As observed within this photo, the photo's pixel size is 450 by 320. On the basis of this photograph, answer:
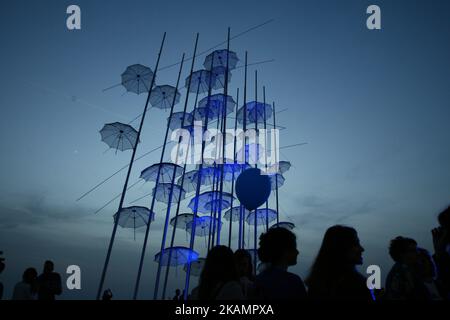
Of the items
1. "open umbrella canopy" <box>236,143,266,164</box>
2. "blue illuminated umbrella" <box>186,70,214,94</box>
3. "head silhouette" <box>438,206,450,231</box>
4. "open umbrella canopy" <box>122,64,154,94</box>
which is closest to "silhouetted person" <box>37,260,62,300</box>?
"head silhouette" <box>438,206,450,231</box>

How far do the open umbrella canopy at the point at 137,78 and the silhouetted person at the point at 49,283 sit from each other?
8.23 m

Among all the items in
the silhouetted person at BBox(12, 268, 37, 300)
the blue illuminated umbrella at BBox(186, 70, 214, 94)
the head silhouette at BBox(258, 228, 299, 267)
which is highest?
the blue illuminated umbrella at BBox(186, 70, 214, 94)

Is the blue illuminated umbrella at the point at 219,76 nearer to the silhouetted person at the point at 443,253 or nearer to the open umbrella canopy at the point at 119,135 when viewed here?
the open umbrella canopy at the point at 119,135

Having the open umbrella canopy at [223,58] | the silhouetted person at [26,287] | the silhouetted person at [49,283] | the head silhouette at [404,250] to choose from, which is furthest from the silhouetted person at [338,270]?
the open umbrella canopy at [223,58]

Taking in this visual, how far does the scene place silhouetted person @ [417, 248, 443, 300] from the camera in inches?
128

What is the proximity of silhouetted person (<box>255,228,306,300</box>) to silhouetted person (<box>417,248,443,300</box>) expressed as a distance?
5.29 ft

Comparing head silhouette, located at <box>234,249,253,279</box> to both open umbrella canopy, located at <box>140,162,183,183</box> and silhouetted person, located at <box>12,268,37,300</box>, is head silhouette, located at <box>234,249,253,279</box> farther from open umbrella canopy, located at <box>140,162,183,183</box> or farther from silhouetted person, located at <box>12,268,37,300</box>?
open umbrella canopy, located at <box>140,162,183,183</box>

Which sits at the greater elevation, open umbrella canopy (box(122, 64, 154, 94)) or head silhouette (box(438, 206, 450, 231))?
open umbrella canopy (box(122, 64, 154, 94))

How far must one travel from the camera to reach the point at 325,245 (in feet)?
9.00

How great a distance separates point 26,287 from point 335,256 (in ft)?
21.5

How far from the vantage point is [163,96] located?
1408 centimetres

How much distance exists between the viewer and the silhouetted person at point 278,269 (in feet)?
8.54
